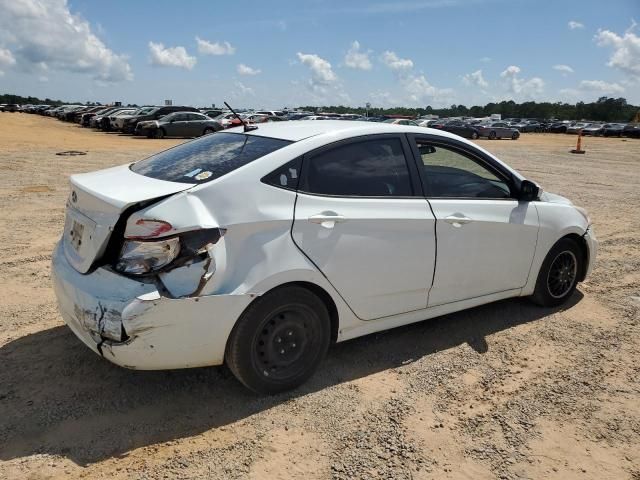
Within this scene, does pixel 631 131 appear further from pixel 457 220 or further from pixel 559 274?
pixel 457 220

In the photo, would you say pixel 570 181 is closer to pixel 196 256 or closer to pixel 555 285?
pixel 555 285

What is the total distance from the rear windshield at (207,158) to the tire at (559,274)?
→ 103 inches

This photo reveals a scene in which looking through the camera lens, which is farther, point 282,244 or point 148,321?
point 282,244

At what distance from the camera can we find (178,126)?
28953 millimetres

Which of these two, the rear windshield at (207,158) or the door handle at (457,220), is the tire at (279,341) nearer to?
the rear windshield at (207,158)

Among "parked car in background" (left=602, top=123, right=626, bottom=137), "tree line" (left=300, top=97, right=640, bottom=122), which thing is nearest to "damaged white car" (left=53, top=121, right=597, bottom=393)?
"parked car in background" (left=602, top=123, right=626, bottom=137)

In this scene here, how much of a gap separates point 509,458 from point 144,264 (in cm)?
219

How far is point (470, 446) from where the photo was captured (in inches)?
115

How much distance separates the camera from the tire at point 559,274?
15.3 ft

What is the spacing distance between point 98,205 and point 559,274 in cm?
384

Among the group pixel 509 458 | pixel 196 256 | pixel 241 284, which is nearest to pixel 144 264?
pixel 196 256

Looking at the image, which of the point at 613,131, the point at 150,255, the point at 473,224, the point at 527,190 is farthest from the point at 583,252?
the point at 613,131

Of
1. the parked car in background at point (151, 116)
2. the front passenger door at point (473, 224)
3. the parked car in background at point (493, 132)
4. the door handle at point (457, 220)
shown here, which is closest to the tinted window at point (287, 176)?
the front passenger door at point (473, 224)

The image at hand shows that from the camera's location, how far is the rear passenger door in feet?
10.7
